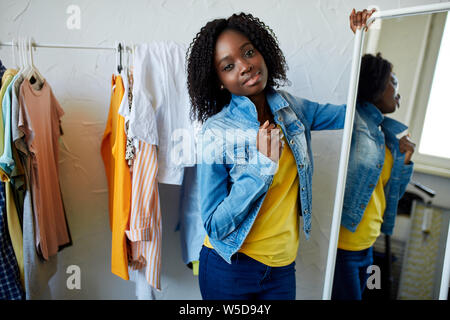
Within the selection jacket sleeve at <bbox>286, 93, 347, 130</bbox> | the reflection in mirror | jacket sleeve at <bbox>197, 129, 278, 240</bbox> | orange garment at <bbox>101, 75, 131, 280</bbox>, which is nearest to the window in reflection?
the reflection in mirror

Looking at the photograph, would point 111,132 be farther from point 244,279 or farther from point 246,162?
point 244,279

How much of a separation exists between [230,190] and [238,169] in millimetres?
64

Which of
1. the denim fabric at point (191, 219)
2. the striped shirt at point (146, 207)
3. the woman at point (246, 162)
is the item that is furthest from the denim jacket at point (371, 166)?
the striped shirt at point (146, 207)

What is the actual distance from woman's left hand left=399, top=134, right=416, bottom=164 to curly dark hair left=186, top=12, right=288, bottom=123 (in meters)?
0.37

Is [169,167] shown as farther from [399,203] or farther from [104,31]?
[399,203]

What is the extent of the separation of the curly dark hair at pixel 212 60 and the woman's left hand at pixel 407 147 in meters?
0.37

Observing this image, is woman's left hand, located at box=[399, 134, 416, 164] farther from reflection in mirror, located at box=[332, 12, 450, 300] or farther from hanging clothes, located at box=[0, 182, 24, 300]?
hanging clothes, located at box=[0, 182, 24, 300]

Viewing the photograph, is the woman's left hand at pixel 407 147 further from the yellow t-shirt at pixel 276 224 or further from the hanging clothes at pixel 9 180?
the hanging clothes at pixel 9 180

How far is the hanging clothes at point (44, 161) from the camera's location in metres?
0.86

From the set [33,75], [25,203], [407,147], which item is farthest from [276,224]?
[33,75]
